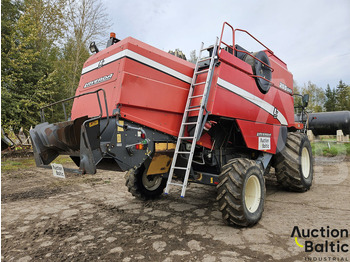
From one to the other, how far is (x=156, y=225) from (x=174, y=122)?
1530 mm

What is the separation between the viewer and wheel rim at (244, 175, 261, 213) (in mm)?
3725

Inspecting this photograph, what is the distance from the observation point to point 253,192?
12.5 ft

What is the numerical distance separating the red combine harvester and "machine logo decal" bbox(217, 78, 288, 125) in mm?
17

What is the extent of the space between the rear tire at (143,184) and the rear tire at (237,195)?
6.02ft

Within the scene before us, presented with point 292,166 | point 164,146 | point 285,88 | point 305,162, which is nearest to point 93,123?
point 164,146

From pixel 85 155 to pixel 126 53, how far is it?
140 centimetres

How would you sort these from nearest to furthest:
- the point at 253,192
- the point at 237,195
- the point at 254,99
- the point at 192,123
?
the point at 237,195 < the point at 192,123 < the point at 253,192 < the point at 254,99

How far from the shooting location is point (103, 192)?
19.2 feet

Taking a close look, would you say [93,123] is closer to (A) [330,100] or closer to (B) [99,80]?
(B) [99,80]

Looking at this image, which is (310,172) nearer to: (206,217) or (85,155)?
(206,217)

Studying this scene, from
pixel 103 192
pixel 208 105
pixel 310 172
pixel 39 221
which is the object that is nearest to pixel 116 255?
pixel 39 221

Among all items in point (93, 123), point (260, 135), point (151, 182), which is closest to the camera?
point (93, 123)

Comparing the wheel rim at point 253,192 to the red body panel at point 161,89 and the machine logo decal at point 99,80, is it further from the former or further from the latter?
the machine logo decal at point 99,80

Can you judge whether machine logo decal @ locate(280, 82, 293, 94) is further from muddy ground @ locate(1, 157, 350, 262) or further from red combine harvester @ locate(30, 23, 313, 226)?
muddy ground @ locate(1, 157, 350, 262)
